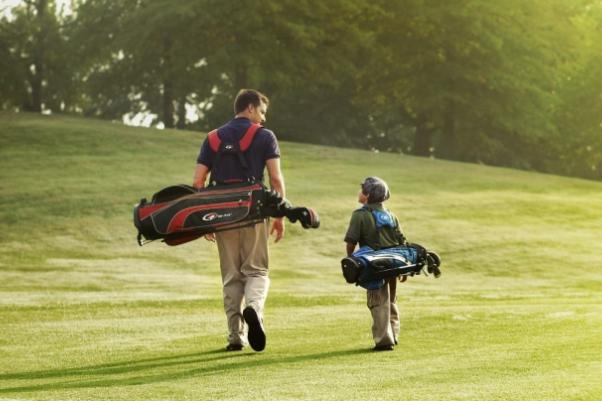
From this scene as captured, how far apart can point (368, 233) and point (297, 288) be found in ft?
42.7

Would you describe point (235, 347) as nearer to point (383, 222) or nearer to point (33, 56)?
point (383, 222)

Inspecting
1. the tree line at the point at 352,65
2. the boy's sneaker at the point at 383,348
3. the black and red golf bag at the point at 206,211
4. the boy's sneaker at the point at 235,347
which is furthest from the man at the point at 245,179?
the tree line at the point at 352,65

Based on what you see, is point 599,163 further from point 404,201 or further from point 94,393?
point 94,393

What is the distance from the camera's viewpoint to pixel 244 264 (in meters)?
10.2

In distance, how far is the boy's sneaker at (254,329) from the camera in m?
9.68

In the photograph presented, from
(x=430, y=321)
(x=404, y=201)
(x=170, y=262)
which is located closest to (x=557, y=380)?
(x=430, y=321)

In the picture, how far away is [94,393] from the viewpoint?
7.86 meters

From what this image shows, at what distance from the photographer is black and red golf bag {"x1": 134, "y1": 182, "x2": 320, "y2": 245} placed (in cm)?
948

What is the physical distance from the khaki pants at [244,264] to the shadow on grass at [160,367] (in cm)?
43

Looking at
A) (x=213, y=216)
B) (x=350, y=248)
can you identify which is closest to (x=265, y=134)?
(x=213, y=216)

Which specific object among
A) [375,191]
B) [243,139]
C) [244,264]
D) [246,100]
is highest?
[246,100]

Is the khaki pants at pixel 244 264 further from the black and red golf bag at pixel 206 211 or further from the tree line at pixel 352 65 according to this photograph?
the tree line at pixel 352 65

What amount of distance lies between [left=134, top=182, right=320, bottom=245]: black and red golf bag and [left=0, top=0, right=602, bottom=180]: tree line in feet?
145

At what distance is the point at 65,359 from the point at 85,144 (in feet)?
111
